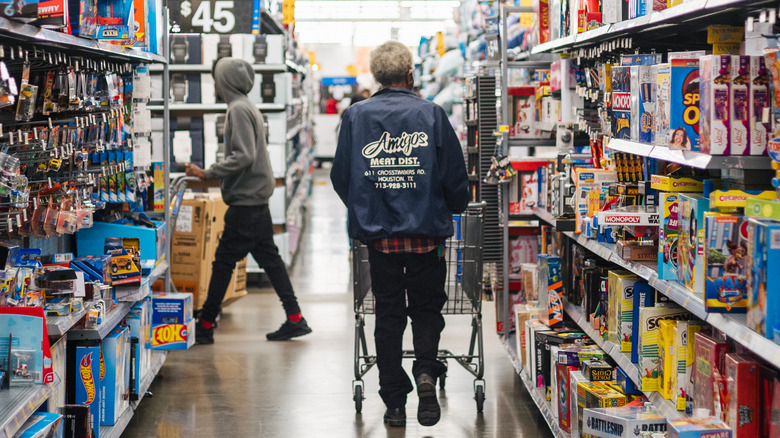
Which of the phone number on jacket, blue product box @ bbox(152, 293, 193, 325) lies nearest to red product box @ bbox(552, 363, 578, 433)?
the phone number on jacket

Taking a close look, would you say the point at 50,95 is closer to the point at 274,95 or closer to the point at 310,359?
the point at 310,359

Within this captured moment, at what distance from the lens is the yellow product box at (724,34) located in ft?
9.27

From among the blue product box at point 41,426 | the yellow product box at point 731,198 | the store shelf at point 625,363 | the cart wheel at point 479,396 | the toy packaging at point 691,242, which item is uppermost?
the yellow product box at point 731,198

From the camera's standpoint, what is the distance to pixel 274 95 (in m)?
8.27

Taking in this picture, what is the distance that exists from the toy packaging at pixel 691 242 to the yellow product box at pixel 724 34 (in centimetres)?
48

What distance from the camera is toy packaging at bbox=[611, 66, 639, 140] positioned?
3.37 metres

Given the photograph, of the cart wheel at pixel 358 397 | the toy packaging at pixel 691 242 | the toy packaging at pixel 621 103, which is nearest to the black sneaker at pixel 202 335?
the cart wheel at pixel 358 397

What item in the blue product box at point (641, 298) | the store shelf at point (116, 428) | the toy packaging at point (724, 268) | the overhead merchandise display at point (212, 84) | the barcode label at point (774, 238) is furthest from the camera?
the overhead merchandise display at point (212, 84)

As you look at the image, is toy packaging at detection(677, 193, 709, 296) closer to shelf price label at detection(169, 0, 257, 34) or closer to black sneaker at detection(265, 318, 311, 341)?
black sneaker at detection(265, 318, 311, 341)

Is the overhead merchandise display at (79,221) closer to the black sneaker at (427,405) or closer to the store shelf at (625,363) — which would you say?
the black sneaker at (427,405)

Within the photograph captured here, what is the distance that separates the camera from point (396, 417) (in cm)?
446

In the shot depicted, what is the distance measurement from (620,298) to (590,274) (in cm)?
54

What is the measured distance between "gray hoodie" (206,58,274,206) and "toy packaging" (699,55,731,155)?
4101 millimetres

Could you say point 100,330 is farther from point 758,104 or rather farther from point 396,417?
point 758,104
